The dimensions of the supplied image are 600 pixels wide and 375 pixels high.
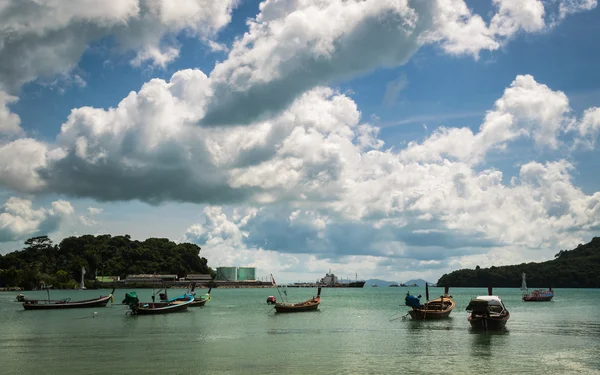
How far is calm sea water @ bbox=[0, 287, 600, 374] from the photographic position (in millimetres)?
35312

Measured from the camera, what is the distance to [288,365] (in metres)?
35.9

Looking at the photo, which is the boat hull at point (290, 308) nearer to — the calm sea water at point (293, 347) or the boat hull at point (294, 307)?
the boat hull at point (294, 307)

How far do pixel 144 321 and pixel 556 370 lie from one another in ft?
163

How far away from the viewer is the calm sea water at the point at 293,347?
1390 inches

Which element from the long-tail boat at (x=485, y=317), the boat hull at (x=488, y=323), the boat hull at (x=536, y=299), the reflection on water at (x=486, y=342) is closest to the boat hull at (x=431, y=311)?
the reflection on water at (x=486, y=342)

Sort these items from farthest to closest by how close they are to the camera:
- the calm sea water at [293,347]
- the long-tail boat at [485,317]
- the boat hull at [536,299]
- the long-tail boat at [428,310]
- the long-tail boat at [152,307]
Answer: the boat hull at [536,299]
the long-tail boat at [152,307]
the long-tail boat at [428,310]
the long-tail boat at [485,317]
the calm sea water at [293,347]

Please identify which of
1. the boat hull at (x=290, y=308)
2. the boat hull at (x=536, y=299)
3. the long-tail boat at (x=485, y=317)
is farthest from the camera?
the boat hull at (x=536, y=299)

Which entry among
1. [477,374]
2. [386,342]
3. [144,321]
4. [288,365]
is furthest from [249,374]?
[144,321]

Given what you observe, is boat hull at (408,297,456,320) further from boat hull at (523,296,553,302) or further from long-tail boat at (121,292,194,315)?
boat hull at (523,296,553,302)

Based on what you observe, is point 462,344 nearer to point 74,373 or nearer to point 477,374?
point 477,374

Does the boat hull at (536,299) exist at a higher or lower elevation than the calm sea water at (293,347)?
lower

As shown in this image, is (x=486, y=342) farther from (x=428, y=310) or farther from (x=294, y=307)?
(x=294, y=307)

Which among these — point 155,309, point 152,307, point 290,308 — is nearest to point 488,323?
point 290,308

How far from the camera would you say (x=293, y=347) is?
44.7 metres
